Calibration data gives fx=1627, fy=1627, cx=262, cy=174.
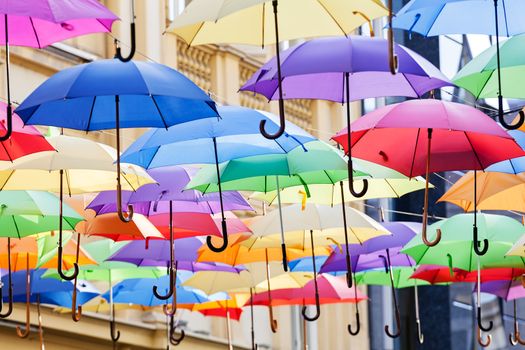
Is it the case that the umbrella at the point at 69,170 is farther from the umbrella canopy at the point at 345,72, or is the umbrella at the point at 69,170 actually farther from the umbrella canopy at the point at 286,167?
the umbrella canopy at the point at 345,72

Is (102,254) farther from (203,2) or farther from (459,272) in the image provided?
(203,2)

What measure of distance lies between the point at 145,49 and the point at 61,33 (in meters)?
8.52

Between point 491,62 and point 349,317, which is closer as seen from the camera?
point 491,62

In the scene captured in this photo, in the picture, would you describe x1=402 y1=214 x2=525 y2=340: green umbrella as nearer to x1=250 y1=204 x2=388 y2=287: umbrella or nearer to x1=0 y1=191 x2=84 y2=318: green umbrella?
x1=250 y1=204 x2=388 y2=287: umbrella

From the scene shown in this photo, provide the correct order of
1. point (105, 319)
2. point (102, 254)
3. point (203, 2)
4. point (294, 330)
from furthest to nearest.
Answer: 1. point (294, 330)
2. point (105, 319)
3. point (102, 254)
4. point (203, 2)

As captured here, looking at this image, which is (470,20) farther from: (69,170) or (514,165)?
(69,170)

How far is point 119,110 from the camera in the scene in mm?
11844

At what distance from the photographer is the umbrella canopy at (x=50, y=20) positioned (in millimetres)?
9789

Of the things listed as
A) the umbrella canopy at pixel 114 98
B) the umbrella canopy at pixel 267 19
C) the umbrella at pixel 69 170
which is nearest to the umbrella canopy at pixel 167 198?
the umbrella at pixel 69 170

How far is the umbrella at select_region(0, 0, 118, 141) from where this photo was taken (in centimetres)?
980

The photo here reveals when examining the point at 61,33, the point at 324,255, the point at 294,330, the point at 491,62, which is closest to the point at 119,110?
the point at 61,33

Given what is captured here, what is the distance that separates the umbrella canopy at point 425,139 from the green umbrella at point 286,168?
42 cm

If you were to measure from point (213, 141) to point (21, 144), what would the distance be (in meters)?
1.64

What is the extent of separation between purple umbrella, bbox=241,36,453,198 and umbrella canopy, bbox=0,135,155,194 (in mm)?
1375
